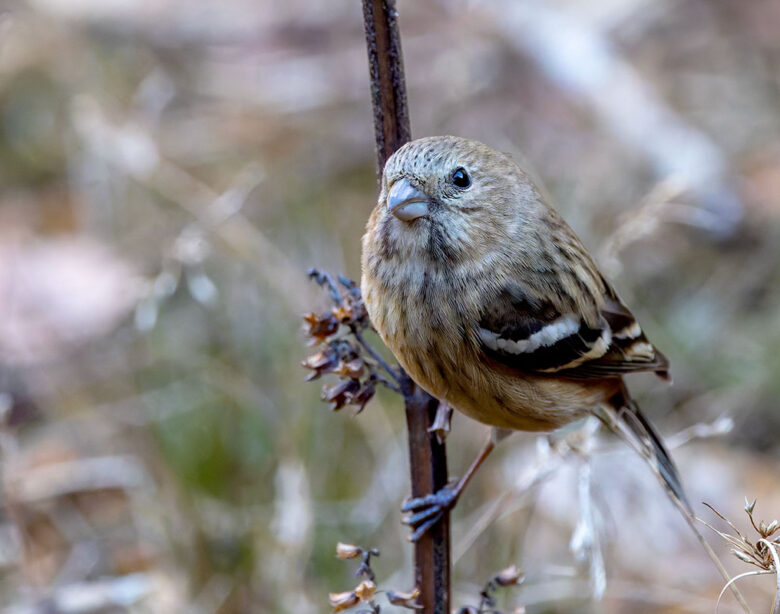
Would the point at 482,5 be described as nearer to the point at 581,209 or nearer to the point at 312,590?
the point at 581,209

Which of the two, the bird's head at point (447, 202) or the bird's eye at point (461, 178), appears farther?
the bird's eye at point (461, 178)

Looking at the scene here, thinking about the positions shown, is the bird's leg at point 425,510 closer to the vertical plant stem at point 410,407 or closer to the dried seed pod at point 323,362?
the vertical plant stem at point 410,407

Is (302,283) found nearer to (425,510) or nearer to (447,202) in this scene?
(447,202)

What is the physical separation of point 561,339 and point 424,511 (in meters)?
0.79

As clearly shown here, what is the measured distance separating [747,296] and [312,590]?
2.98m

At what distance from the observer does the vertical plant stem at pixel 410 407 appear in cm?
209

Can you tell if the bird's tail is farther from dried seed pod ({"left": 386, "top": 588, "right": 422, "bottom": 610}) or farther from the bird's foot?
→ dried seed pod ({"left": 386, "top": 588, "right": 422, "bottom": 610})

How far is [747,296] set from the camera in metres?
5.18

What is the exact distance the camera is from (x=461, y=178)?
102 inches

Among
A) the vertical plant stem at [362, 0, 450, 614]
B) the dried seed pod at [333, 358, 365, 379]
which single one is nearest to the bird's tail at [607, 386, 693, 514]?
the vertical plant stem at [362, 0, 450, 614]

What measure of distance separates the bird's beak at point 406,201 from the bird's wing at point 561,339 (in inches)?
13.1

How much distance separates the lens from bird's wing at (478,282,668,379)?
2643 millimetres

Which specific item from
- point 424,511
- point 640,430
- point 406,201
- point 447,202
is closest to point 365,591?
point 424,511

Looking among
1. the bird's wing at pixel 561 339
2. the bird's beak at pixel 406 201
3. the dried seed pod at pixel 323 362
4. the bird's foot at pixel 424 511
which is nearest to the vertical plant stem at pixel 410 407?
the bird's foot at pixel 424 511
